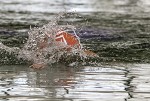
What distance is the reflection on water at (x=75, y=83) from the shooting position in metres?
8.35

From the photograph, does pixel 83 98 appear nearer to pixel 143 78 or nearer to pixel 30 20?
pixel 143 78

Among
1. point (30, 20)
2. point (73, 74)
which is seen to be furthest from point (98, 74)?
point (30, 20)

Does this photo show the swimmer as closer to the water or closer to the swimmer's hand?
the swimmer's hand

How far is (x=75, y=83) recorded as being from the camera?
9.48 meters

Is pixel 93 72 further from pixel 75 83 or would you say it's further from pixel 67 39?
pixel 75 83

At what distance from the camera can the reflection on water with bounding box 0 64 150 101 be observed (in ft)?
27.4

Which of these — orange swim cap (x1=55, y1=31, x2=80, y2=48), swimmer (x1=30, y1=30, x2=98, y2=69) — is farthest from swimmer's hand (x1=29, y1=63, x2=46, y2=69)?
orange swim cap (x1=55, y1=31, x2=80, y2=48)

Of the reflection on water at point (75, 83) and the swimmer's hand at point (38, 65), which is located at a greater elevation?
the swimmer's hand at point (38, 65)

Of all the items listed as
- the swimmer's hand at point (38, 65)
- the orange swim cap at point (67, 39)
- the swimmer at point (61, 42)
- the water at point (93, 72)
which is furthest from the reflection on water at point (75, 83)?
the orange swim cap at point (67, 39)

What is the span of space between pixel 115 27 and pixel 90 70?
951cm

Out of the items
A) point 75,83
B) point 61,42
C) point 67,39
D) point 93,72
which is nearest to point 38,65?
point 61,42

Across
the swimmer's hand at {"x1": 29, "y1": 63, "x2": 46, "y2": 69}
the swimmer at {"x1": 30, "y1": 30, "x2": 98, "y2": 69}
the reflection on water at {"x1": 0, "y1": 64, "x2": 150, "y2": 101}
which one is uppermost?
the swimmer at {"x1": 30, "y1": 30, "x2": 98, "y2": 69}

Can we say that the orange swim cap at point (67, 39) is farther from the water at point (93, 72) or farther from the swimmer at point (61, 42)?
the water at point (93, 72)

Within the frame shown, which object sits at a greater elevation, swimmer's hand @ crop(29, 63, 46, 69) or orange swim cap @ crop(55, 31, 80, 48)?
orange swim cap @ crop(55, 31, 80, 48)
